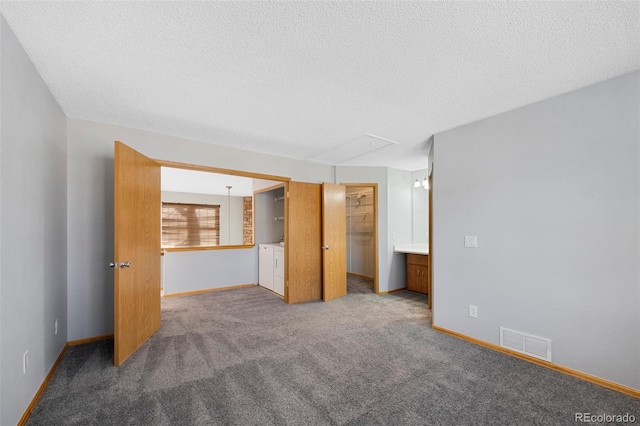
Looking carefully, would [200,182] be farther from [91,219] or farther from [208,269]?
[91,219]

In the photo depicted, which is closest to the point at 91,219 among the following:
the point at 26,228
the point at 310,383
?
the point at 26,228

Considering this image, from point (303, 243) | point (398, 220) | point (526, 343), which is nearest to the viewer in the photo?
point (526, 343)

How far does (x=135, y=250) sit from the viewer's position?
2.70 metres

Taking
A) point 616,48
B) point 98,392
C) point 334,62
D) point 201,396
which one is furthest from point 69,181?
point 616,48

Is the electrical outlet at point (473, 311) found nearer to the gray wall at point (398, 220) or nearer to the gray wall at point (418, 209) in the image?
the gray wall at point (398, 220)

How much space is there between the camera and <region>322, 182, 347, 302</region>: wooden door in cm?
450

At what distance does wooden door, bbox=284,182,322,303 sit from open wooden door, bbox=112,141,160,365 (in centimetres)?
179

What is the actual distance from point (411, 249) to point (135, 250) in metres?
4.10

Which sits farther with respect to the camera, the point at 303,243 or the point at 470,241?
the point at 303,243

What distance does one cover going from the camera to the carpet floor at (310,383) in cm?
177

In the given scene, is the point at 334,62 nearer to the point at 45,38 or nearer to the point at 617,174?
the point at 45,38

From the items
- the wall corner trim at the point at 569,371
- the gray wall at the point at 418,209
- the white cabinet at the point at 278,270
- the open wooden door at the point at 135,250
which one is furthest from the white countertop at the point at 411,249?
the open wooden door at the point at 135,250

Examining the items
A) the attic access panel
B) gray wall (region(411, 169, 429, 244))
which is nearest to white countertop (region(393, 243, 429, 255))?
gray wall (region(411, 169, 429, 244))

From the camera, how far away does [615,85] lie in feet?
6.81
